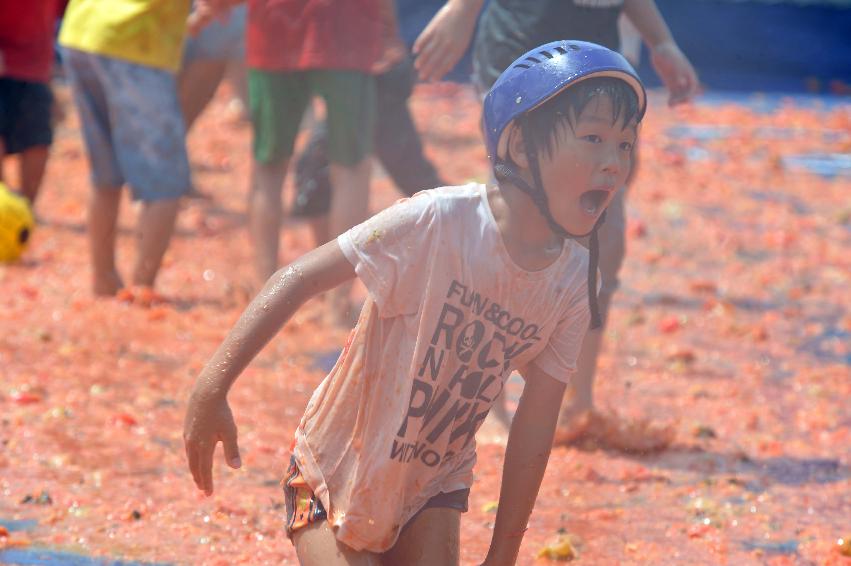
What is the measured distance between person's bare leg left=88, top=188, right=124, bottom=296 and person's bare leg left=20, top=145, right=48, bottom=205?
0.88 metres

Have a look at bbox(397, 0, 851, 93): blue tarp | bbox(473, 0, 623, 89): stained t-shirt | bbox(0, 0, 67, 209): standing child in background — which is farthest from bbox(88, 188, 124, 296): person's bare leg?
bbox(397, 0, 851, 93): blue tarp

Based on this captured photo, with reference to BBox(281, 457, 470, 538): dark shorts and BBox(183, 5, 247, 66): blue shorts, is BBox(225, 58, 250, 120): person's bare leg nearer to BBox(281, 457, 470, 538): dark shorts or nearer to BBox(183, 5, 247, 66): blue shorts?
BBox(183, 5, 247, 66): blue shorts

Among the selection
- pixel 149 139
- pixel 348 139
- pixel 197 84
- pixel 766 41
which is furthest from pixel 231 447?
pixel 766 41

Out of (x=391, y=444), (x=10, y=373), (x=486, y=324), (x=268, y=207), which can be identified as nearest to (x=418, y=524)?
(x=391, y=444)

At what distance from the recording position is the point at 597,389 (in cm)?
492

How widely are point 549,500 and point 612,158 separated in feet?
5.23

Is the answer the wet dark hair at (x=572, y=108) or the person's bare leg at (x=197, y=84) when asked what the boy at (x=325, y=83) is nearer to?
the person's bare leg at (x=197, y=84)

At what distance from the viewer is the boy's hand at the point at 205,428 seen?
100 inches

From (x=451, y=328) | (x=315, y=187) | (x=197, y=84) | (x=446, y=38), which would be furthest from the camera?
(x=197, y=84)

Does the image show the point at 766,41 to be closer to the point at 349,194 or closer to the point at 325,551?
the point at 349,194

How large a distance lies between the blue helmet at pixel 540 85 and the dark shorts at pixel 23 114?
4120 millimetres

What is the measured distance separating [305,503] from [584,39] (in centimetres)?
184

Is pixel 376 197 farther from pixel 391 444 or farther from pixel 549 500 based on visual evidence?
pixel 391 444

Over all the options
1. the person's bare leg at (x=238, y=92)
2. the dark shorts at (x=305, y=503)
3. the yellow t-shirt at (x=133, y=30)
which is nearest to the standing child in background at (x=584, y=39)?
the dark shorts at (x=305, y=503)
